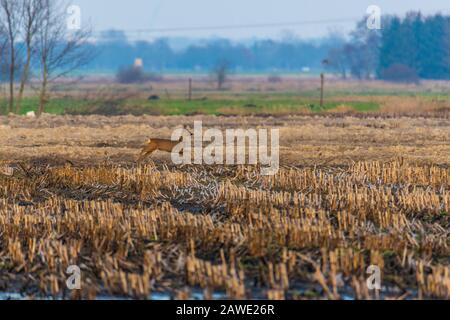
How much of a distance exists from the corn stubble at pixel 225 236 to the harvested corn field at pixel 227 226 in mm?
24

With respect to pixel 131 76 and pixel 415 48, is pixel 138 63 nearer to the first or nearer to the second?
pixel 131 76

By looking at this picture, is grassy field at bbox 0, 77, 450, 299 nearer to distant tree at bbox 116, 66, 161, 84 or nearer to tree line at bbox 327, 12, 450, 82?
distant tree at bbox 116, 66, 161, 84

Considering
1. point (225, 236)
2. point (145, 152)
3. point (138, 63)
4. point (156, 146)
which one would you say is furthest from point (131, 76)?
point (225, 236)

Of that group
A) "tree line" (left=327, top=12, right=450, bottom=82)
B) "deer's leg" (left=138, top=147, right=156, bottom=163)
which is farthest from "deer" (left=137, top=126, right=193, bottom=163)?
"tree line" (left=327, top=12, right=450, bottom=82)

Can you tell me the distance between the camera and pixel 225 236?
14008 millimetres

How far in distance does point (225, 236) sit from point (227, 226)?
42 cm

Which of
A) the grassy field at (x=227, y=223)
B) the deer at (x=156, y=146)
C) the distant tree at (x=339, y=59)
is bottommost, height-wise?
the distant tree at (x=339, y=59)

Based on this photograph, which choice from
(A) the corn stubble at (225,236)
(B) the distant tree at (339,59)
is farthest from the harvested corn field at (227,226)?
(B) the distant tree at (339,59)

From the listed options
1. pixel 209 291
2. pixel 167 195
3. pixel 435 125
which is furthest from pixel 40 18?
pixel 209 291

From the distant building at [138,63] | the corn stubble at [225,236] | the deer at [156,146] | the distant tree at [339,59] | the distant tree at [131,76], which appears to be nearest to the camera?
the corn stubble at [225,236]

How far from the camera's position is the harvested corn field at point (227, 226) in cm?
1203

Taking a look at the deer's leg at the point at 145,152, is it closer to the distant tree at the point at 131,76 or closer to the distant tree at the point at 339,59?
the distant tree at the point at 131,76
